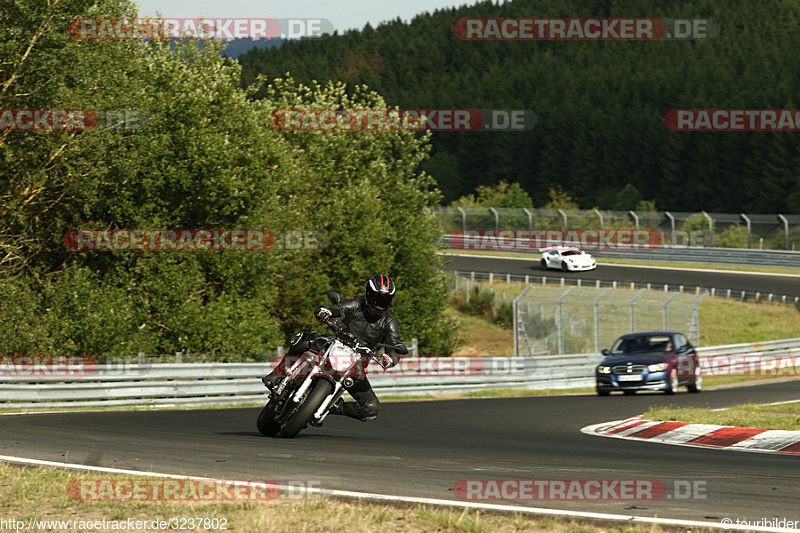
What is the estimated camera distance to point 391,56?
158 m

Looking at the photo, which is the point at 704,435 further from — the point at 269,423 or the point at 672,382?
the point at 672,382

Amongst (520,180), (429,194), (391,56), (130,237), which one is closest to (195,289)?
(130,237)

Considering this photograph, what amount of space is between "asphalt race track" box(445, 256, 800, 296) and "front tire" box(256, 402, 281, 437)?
31.7m

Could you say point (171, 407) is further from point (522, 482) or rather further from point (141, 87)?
point (522, 482)

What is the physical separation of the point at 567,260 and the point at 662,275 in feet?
17.4

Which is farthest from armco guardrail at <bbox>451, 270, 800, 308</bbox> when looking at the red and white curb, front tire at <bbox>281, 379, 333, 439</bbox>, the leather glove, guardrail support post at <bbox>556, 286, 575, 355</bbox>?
front tire at <bbox>281, 379, 333, 439</bbox>

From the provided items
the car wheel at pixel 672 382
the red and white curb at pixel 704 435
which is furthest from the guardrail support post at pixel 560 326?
the red and white curb at pixel 704 435

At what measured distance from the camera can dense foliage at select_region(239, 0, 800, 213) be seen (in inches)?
3814

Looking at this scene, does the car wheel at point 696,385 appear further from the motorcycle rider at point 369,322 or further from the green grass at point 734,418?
the motorcycle rider at point 369,322

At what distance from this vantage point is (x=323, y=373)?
33.8 feet

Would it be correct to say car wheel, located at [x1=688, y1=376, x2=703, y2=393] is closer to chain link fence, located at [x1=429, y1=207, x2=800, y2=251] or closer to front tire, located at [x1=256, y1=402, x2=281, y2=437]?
front tire, located at [x1=256, y1=402, x2=281, y2=437]

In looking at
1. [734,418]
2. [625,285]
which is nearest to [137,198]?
[734,418]

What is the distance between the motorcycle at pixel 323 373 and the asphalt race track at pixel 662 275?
107 ft

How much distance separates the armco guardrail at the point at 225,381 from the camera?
18047 mm
